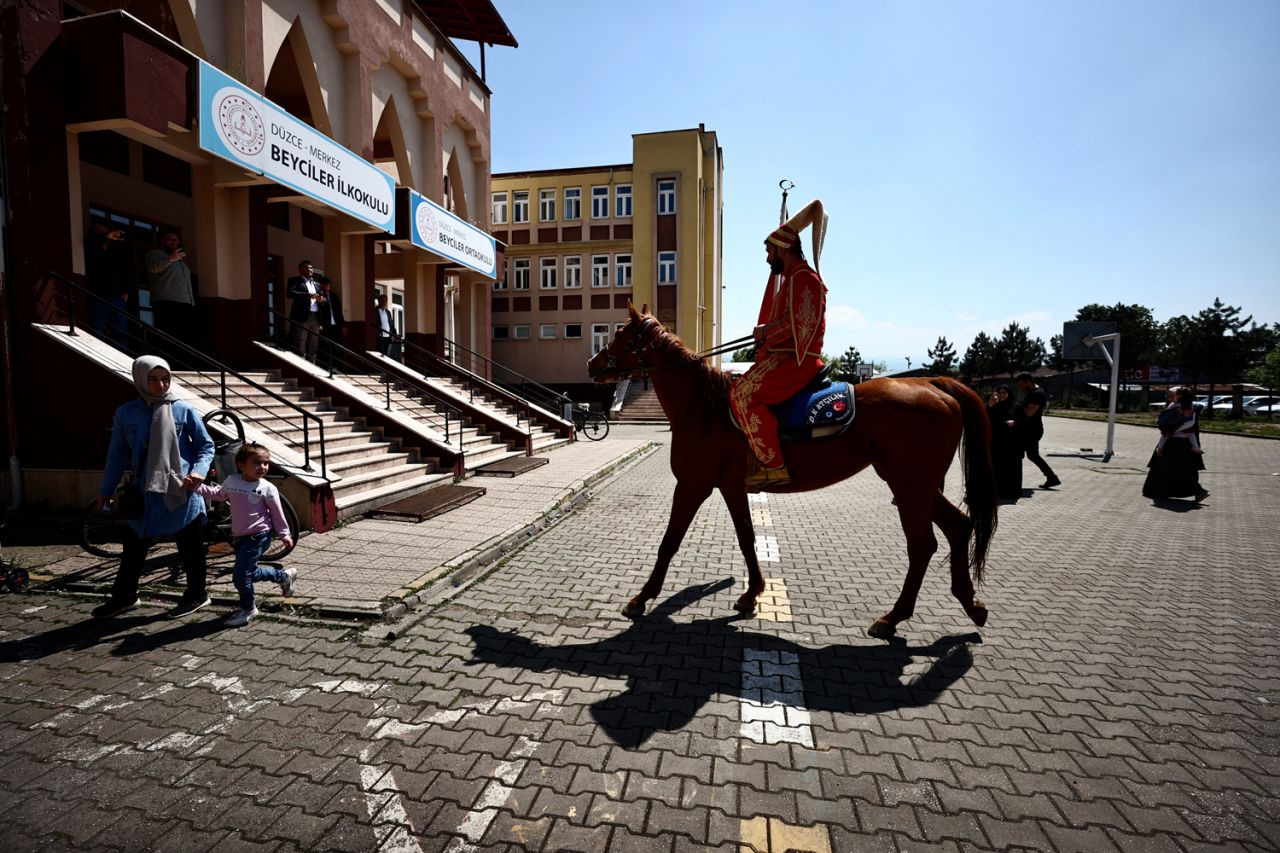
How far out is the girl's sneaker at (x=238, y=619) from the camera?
4109mm

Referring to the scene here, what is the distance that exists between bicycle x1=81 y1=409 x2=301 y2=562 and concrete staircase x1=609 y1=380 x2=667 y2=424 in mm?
22253

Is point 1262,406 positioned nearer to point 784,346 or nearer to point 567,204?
point 567,204

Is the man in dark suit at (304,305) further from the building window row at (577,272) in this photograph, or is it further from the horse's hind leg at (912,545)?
the building window row at (577,272)

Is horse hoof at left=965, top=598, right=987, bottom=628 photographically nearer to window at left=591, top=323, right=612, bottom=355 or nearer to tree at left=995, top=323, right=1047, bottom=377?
window at left=591, top=323, right=612, bottom=355

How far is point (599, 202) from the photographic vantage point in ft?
108

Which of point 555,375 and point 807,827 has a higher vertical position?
point 555,375

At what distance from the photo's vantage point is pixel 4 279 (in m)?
6.82

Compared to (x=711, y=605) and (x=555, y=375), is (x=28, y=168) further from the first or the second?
(x=555, y=375)

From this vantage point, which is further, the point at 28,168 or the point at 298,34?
the point at 298,34

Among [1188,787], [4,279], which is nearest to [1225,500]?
[1188,787]

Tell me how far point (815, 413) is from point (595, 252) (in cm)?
3029

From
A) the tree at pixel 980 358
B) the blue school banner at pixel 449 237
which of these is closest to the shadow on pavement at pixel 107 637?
the blue school banner at pixel 449 237

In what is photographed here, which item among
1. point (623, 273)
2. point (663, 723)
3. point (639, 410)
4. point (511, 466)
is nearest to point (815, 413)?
point (663, 723)

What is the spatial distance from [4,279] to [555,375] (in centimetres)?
2591
